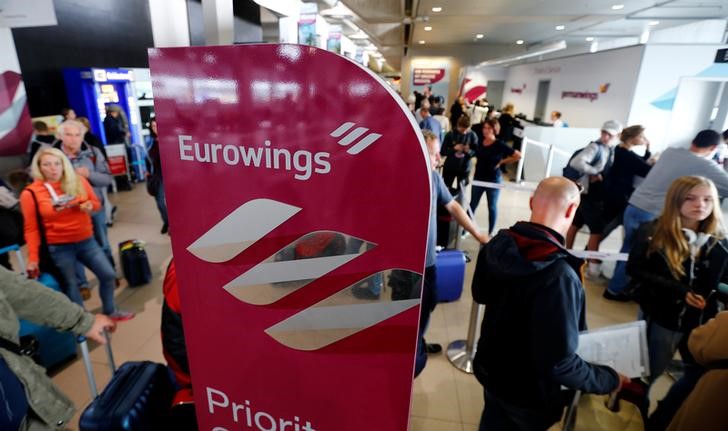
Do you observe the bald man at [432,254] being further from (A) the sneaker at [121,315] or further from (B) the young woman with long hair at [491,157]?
(A) the sneaker at [121,315]

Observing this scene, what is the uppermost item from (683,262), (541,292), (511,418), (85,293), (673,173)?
(673,173)

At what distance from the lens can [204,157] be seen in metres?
0.91

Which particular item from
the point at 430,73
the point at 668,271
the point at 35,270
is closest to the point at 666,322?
the point at 668,271

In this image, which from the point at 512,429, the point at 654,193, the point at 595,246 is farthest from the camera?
the point at 595,246

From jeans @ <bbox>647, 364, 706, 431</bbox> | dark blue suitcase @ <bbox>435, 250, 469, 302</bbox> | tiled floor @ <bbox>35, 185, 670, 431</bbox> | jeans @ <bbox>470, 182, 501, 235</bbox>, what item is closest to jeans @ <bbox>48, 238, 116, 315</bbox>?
tiled floor @ <bbox>35, 185, 670, 431</bbox>

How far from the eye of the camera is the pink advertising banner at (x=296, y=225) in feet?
2.48

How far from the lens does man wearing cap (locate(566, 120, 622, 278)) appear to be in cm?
418

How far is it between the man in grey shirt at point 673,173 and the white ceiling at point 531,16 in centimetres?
656

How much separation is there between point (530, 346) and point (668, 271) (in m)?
1.21

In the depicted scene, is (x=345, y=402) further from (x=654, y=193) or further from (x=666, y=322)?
(x=654, y=193)

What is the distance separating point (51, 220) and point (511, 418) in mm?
3250

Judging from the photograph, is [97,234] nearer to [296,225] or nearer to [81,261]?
[81,261]

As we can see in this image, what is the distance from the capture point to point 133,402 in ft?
5.31

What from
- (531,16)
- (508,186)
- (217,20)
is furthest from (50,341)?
(531,16)
